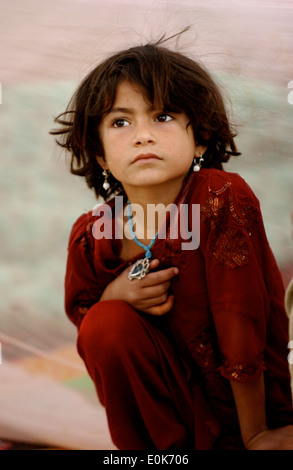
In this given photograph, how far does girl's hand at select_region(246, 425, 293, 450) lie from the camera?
1157 millimetres

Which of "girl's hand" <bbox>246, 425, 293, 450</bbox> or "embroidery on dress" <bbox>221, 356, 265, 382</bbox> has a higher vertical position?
"embroidery on dress" <bbox>221, 356, 265, 382</bbox>

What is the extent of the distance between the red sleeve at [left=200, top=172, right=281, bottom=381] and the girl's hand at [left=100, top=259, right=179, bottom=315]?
90 millimetres

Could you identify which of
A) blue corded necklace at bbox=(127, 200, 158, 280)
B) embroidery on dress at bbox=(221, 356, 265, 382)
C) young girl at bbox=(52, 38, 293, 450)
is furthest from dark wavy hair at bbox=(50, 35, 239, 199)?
embroidery on dress at bbox=(221, 356, 265, 382)

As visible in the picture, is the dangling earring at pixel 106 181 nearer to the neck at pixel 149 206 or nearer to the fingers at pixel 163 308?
the neck at pixel 149 206

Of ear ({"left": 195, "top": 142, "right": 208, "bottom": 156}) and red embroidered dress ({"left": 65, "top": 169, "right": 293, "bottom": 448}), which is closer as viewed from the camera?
red embroidered dress ({"left": 65, "top": 169, "right": 293, "bottom": 448})

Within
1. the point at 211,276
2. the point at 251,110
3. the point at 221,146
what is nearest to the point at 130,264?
the point at 211,276

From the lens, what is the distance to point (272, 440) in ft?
3.83

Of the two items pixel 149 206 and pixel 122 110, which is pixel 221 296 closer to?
pixel 149 206

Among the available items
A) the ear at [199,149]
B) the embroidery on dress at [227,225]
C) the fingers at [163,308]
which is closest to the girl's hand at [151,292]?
the fingers at [163,308]

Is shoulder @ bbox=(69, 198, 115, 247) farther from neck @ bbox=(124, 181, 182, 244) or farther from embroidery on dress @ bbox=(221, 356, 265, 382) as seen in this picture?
embroidery on dress @ bbox=(221, 356, 265, 382)

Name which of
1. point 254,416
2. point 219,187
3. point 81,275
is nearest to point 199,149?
point 219,187

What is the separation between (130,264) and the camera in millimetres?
1321

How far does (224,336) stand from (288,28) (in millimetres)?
676

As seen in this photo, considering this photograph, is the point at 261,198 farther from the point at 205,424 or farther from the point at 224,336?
the point at 205,424
